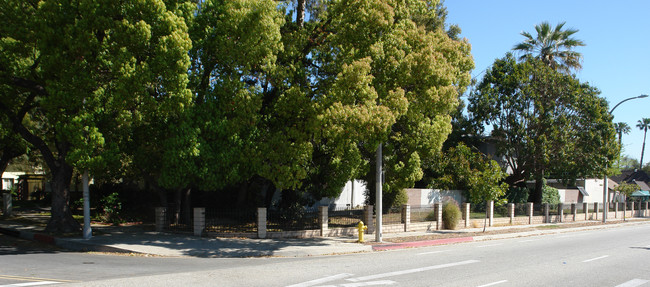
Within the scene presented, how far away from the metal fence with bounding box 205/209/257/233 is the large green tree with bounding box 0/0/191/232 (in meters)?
4.35

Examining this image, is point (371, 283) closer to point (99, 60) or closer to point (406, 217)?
point (99, 60)

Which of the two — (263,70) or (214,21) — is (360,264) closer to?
(263,70)

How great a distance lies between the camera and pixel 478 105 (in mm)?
30891

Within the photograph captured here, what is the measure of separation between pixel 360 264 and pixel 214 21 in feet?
34.2

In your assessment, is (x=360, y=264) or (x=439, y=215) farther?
(x=439, y=215)

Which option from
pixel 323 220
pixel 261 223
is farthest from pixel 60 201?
pixel 323 220

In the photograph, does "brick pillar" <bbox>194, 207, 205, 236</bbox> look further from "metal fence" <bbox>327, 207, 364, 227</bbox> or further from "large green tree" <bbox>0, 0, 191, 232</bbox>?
"metal fence" <bbox>327, 207, 364, 227</bbox>

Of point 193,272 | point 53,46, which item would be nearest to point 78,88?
point 53,46

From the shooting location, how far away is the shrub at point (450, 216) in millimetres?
23109

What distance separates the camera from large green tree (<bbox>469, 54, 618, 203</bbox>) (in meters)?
28.8

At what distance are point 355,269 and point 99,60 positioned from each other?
10913 mm

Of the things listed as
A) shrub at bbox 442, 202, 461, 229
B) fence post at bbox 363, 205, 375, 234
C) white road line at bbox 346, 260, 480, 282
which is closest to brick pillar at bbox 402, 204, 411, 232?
fence post at bbox 363, 205, 375, 234

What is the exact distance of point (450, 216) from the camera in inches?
909

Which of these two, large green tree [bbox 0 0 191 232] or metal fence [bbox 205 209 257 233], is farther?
metal fence [bbox 205 209 257 233]
